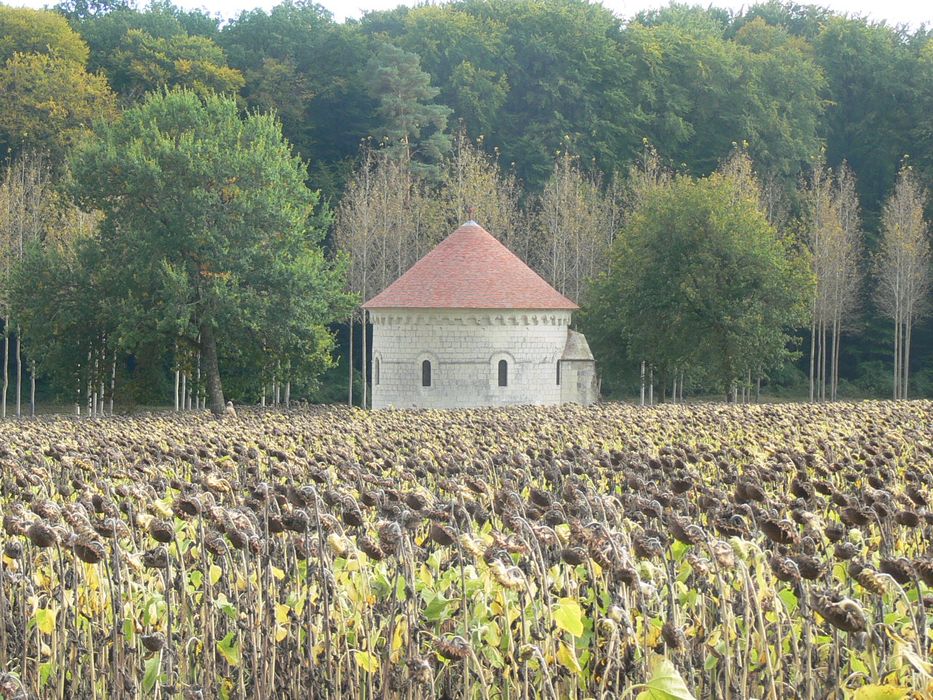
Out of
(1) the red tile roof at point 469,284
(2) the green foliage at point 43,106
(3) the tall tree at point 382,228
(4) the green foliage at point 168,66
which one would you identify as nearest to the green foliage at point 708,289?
(1) the red tile roof at point 469,284

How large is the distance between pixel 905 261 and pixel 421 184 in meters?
22.3

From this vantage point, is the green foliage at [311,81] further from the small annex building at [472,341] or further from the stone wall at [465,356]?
the stone wall at [465,356]

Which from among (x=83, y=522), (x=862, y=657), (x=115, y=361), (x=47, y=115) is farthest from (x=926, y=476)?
(x=47, y=115)

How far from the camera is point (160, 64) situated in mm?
66000

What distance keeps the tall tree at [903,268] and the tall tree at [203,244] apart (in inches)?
1091

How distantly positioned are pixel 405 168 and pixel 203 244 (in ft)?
88.2

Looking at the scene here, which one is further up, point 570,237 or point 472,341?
point 570,237

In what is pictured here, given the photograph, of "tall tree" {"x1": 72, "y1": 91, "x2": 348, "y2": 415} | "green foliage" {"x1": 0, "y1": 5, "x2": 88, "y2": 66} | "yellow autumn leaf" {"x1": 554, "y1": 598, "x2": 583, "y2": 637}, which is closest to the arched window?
"tall tree" {"x1": 72, "y1": 91, "x2": 348, "y2": 415}

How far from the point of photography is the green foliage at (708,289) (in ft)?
135

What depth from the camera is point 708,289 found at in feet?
135

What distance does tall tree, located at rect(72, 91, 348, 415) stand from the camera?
1399 inches

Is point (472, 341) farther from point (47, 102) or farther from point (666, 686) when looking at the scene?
point (666, 686)

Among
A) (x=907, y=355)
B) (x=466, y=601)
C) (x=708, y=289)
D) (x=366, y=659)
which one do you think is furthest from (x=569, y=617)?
(x=907, y=355)

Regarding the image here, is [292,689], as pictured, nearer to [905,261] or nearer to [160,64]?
[905,261]
